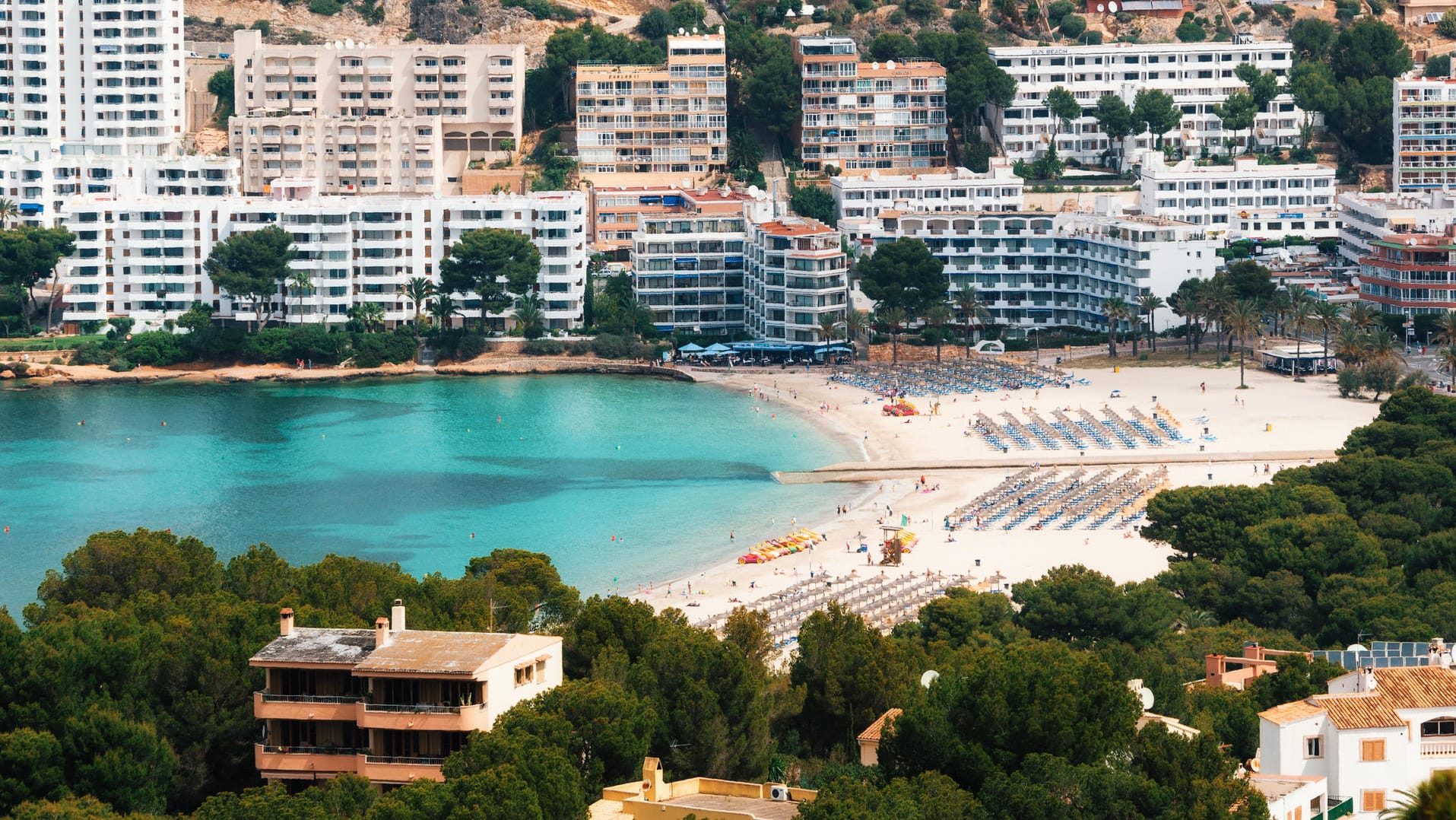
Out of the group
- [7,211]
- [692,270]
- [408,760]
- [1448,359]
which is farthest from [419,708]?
[7,211]

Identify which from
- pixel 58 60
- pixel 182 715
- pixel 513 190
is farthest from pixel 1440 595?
pixel 58 60

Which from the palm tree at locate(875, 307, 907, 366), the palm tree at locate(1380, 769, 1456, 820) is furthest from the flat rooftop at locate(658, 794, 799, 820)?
the palm tree at locate(875, 307, 907, 366)

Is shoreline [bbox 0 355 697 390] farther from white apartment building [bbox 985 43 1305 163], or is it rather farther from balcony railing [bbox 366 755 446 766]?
balcony railing [bbox 366 755 446 766]

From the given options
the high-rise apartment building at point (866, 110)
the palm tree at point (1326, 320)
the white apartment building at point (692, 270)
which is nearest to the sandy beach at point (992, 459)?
the palm tree at point (1326, 320)

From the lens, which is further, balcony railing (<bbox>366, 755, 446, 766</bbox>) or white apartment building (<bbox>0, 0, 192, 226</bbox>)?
white apartment building (<bbox>0, 0, 192, 226</bbox>)

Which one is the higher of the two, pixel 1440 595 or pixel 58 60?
pixel 58 60

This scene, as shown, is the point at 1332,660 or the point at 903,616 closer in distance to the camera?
the point at 1332,660

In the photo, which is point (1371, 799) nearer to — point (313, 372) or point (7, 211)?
point (313, 372)

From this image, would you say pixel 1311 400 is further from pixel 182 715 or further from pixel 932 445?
pixel 182 715
